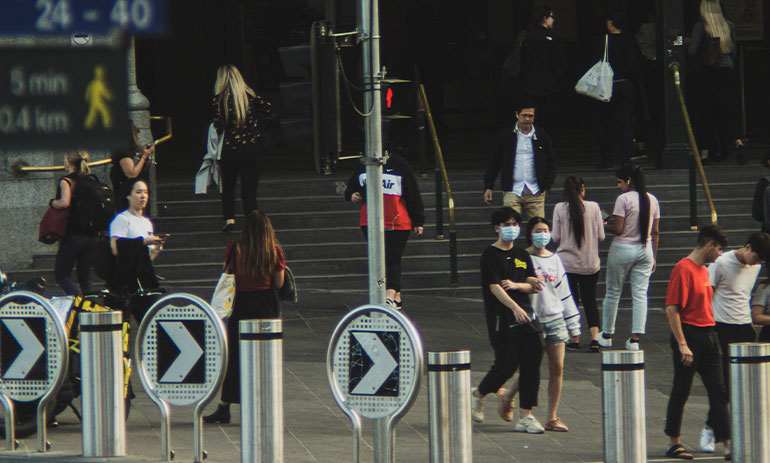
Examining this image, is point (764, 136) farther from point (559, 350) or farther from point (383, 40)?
point (559, 350)

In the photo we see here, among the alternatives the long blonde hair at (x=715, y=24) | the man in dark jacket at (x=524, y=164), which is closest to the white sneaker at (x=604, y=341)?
the man in dark jacket at (x=524, y=164)

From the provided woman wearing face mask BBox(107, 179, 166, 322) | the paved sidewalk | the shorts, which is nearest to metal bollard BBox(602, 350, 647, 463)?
the paved sidewalk

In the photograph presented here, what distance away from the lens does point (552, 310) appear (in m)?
9.72

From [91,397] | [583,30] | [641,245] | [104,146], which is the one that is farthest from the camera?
[583,30]

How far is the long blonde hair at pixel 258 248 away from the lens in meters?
Result: 9.30

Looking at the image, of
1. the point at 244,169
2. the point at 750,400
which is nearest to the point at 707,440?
the point at 750,400

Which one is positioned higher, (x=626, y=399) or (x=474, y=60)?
(x=474, y=60)

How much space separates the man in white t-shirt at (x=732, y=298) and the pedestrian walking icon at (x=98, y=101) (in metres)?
6.07

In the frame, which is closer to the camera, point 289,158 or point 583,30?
point 289,158

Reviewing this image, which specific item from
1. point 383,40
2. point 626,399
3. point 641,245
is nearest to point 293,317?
point 641,245

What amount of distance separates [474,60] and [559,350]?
14.4 m

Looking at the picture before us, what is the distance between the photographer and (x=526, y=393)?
9469mm

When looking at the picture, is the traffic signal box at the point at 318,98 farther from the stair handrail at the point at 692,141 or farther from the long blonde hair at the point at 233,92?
the stair handrail at the point at 692,141

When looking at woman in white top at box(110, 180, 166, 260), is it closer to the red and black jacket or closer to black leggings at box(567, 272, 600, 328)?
the red and black jacket
